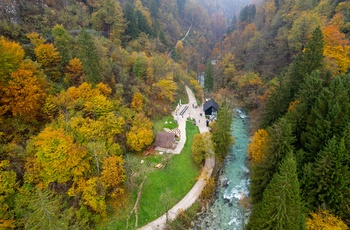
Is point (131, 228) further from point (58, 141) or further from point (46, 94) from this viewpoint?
point (46, 94)

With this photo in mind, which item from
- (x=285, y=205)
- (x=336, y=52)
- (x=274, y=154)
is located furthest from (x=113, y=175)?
(x=336, y=52)

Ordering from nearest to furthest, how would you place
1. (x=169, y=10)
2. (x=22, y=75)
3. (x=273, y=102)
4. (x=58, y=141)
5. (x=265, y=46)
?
1. (x=58, y=141)
2. (x=22, y=75)
3. (x=273, y=102)
4. (x=265, y=46)
5. (x=169, y=10)

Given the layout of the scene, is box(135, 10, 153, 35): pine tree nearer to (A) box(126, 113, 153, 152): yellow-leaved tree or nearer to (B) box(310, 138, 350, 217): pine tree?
(A) box(126, 113, 153, 152): yellow-leaved tree

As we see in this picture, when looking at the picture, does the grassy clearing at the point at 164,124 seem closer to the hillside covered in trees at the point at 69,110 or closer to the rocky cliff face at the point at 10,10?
the hillside covered in trees at the point at 69,110

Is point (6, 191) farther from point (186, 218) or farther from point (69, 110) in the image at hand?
point (186, 218)

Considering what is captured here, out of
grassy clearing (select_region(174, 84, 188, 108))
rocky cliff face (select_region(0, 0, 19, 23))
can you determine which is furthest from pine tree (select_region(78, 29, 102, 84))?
grassy clearing (select_region(174, 84, 188, 108))

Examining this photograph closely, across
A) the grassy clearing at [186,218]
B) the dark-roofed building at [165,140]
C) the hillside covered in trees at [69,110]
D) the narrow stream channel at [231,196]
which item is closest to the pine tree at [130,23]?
the hillside covered in trees at [69,110]

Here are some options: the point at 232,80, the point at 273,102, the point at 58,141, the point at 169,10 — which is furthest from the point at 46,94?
the point at 169,10
